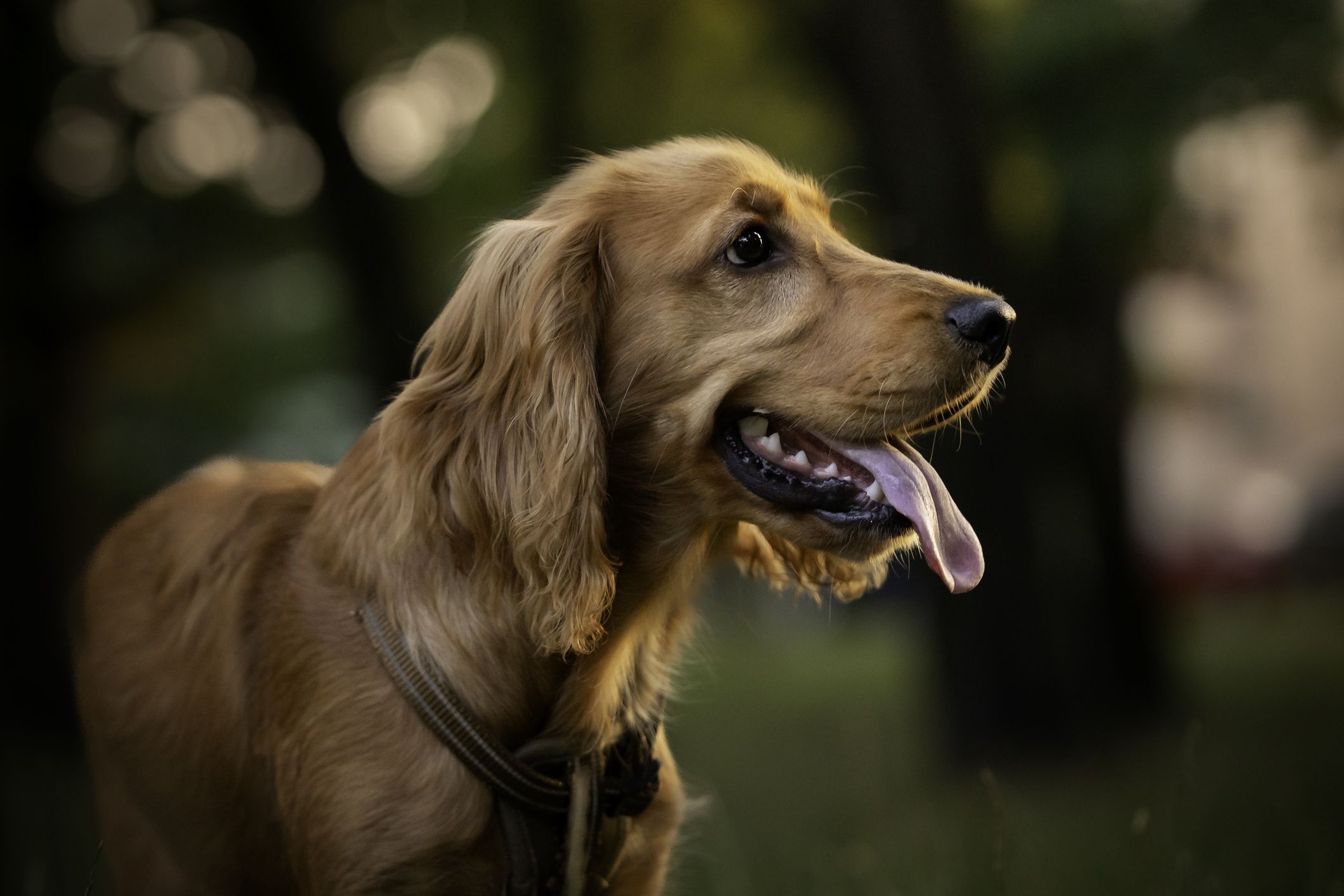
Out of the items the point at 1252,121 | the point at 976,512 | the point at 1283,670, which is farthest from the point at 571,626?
the point at 1283,670

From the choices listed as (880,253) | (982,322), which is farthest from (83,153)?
(982,322)

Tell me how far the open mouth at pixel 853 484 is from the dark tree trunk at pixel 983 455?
11.2ft

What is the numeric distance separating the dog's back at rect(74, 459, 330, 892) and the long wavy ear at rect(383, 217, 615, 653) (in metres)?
0.53

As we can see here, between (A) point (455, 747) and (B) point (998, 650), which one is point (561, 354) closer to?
(A) point (455, 747)

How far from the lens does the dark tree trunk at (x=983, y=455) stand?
6691mm

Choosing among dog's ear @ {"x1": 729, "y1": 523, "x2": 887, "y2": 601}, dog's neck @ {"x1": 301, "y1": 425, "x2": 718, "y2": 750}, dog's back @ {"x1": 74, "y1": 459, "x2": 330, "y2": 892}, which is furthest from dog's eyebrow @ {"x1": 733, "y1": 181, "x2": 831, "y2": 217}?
dog's back @ {"x1": 74, "y1": 459, "x2": 330, "y2": 892}

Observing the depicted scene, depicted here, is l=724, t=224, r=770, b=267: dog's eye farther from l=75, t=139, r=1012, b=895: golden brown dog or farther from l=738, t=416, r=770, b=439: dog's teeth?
l=738, t=416, r=770, b=439: dog's teeth

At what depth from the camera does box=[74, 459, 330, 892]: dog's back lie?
2.91m

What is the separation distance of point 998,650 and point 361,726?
5355mm

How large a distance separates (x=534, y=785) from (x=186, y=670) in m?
1.03

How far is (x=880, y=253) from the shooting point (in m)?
7.31

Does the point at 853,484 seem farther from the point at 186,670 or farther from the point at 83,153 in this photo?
the point at 83,153

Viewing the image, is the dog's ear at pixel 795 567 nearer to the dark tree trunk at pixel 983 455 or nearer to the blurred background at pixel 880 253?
the blurred background at pixel 880 253

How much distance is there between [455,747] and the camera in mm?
2609
